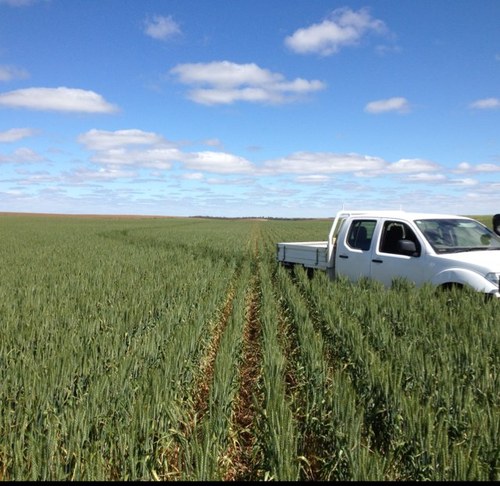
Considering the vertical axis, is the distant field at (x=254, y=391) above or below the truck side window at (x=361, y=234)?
below

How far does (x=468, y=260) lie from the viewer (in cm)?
716

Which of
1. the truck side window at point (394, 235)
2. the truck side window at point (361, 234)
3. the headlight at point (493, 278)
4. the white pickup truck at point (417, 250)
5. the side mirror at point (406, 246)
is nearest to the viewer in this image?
the headlight at point (493, 278)

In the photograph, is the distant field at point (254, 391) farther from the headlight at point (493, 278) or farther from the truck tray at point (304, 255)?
the truck tray at point (304, 255)

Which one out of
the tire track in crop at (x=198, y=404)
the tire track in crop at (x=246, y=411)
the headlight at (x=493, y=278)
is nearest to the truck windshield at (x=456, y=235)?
the headlight at (x=493, y=278)

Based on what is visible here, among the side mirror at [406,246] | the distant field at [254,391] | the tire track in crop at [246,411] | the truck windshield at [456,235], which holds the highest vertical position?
the truck windshield at [456,235]

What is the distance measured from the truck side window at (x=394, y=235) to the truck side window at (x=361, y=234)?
0.44m

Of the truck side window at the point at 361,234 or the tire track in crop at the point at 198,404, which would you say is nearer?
the tire track in crop at the point at 198,404

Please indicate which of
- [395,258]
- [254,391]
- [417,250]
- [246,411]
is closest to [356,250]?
[395,258]

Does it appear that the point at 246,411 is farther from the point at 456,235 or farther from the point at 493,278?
the point at 456,235

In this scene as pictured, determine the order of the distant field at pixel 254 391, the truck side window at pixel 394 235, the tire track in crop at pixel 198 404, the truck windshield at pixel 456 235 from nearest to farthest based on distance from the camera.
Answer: the distant field at pixel 254 391 < the tire track in crop at pixel 198 404 < the truck windshield at pixel 456 235 < the truck side window at pixel 394 235

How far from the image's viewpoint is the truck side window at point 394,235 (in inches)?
326

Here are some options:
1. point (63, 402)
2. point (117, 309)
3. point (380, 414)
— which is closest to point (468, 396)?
point (380, 414)

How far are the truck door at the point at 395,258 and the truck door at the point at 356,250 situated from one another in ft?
0.87

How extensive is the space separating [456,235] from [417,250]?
2.99 feet
